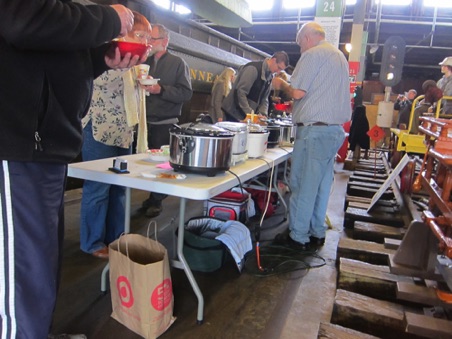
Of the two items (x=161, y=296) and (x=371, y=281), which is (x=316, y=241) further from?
(x=161, y=296)

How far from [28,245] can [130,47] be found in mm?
736

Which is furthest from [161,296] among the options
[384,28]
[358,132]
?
[384,28]

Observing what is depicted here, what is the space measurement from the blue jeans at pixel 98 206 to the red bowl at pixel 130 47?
3.60 feet

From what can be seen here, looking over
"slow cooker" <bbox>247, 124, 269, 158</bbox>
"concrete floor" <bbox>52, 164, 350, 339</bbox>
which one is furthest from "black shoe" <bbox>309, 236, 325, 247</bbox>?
"slow cooker" <bbox>247, 124, 269, 158</bbox>

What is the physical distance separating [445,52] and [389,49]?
4311 mm

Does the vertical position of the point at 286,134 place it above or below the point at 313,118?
below

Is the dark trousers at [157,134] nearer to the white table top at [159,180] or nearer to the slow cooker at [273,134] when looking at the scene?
the slow cooker at [273,134]

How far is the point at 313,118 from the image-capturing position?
265 centimetres

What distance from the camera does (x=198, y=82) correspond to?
5.74 meters

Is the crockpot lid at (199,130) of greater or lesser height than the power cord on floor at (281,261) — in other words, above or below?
above

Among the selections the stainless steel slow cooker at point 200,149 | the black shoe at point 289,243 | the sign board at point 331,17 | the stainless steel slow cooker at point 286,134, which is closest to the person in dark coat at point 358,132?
the sign board at point 331,17

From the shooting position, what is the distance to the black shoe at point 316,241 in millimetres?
3008

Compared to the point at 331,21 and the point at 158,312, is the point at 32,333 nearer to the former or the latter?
the point at 158,312

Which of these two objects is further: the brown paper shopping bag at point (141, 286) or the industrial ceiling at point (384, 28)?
the industrial ceiling at point (384, 28)
